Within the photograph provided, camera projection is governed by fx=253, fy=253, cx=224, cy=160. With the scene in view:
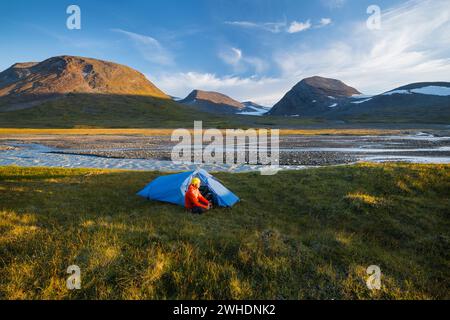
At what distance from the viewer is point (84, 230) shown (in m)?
7.82

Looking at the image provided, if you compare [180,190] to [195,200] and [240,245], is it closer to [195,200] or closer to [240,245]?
[195,200]

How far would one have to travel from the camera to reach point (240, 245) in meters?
6.93

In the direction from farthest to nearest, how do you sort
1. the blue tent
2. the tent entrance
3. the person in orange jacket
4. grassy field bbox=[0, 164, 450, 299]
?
the blue tent < the tent entrance < the person in orange jacket < grassy field bbox=[0, 164, 450, 299]

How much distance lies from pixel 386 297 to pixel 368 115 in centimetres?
19816

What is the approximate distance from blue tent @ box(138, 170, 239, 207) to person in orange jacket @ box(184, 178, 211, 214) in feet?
2.98

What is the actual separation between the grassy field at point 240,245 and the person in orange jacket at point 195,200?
0.49 meters

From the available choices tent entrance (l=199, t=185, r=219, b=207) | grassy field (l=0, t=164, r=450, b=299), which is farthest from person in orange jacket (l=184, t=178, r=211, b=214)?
tent entrance (l=199, t=185, r=219, b=207)

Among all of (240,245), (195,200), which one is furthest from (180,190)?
(240,245)

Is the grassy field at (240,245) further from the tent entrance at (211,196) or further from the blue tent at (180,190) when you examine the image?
the tent entrance at (211,196)

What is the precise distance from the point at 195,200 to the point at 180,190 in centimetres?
178

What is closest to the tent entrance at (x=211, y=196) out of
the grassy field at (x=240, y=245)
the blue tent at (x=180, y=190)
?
the blue tent at (x=180, y=190)

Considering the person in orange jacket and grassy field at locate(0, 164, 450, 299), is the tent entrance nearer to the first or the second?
the person in orange jacket

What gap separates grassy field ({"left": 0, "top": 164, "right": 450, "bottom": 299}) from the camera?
5262 millimetres

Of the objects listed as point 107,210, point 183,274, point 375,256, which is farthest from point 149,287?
point 107,210
